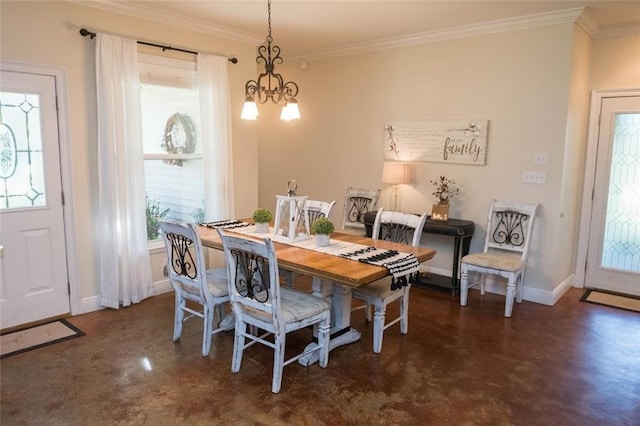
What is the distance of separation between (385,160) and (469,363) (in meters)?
2.74

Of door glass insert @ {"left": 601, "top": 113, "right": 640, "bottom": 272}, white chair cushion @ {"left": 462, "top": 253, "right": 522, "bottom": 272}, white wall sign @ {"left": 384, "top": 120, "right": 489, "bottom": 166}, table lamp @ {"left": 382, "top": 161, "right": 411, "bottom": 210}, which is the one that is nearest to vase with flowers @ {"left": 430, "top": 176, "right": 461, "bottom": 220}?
white wall sign @ {"left": 384, "top": 120, "right": 489, "bottom": 166}

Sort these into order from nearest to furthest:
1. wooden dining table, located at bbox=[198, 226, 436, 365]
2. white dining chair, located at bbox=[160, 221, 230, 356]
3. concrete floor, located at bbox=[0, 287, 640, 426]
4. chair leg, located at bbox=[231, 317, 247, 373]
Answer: concrete floor, located at bbox=[0, 287, 640, 426] < wooden dining table, located at bbox=[198, 226, 436, 365] < chair leg, located at bbox=[231, 317, 247, 373] < white dining chair, located at bbox=[160, 221, 230, 356]

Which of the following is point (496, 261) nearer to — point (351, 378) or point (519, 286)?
point (519, 286)

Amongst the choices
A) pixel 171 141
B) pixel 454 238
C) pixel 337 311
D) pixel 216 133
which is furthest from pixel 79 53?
pixel 454 238

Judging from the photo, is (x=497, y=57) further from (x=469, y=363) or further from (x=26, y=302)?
(x=26, y=302)

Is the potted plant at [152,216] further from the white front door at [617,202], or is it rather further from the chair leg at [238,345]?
the white front door at [617,202]

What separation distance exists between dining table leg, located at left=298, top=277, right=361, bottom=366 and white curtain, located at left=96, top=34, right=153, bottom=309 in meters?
1.88

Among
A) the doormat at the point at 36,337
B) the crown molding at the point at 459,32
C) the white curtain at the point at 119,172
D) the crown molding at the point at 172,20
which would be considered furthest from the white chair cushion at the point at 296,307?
the crown molding at the point at 459,32

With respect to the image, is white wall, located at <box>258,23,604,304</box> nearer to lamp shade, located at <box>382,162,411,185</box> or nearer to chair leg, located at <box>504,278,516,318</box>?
lamp shade, located at <box>382,162,411,185</box>

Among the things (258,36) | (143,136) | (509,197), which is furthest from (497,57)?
(143,136)

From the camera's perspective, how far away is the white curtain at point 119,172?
3812 millimetres

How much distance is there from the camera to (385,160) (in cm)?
530

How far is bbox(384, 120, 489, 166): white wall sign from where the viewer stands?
4598 millimetres

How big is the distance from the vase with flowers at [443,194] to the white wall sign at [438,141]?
0.22 m
